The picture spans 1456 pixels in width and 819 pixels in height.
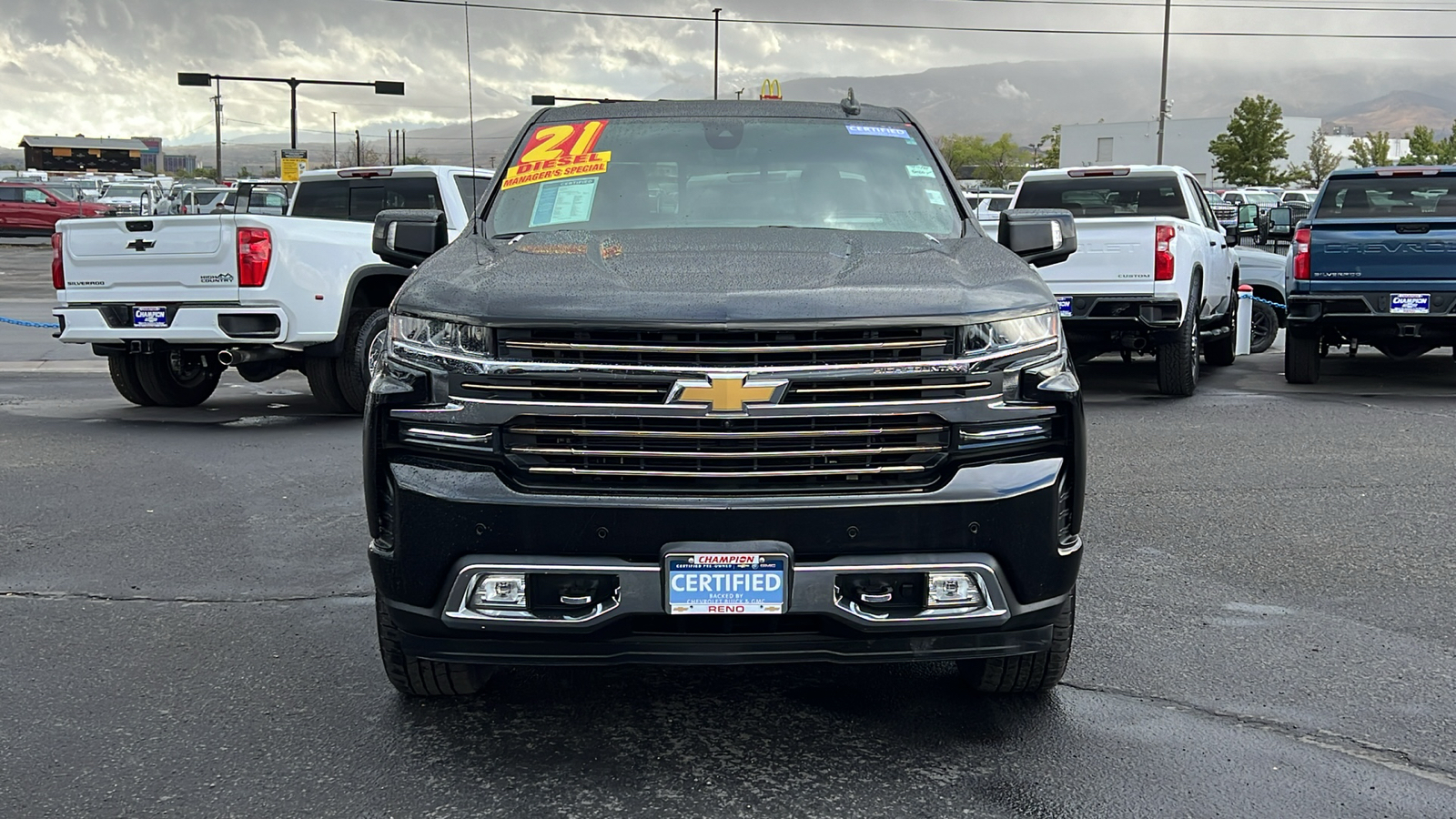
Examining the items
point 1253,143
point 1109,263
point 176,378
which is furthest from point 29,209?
point 1253,143

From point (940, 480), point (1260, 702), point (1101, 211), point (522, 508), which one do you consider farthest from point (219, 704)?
point (1101, 211)

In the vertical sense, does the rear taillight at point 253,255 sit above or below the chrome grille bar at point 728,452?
above

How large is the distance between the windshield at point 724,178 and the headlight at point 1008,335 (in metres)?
1.12

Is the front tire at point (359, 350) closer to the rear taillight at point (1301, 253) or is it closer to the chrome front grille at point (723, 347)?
the chrome front grille at point (723, 347)

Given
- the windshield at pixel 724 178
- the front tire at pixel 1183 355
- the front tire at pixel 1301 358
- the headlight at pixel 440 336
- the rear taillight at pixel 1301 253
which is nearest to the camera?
the headlight at pixel 440 336

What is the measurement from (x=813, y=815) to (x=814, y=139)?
2822 millimetres

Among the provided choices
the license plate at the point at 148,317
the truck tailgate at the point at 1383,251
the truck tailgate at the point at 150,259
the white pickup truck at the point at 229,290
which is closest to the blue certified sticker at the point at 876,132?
the white pickup truck at the point at 229,290

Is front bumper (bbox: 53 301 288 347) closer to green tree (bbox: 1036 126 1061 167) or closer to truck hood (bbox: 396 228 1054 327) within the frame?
truck hood (bbox: 396 228 1054 327)

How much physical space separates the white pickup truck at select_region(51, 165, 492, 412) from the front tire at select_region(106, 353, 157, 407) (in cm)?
51

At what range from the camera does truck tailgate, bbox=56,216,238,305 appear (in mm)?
9664

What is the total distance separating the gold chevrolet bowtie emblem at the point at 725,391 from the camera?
349 cm

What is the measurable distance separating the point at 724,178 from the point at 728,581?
215 centimetres

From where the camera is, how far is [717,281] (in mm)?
3723

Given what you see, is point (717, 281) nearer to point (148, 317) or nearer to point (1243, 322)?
point (148, 317)
